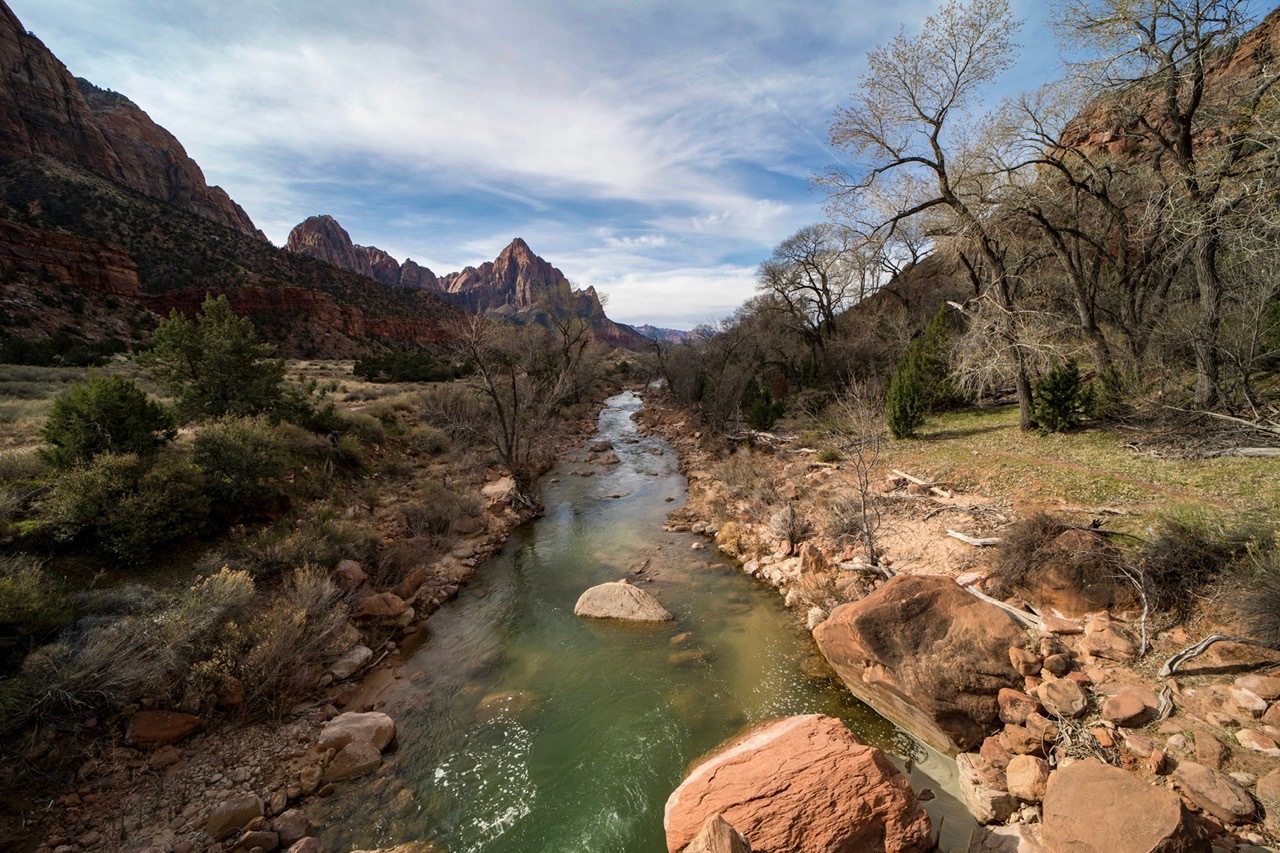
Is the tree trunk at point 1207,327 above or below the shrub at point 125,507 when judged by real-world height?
above

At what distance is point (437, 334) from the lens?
56594mm

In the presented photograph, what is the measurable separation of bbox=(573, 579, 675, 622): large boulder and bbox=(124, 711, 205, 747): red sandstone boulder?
5068 millimetres

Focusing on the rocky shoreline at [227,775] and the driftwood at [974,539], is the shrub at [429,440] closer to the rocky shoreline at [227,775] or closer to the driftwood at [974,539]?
the rocky shoreline at [227,775]

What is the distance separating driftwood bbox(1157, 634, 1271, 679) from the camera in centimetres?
445

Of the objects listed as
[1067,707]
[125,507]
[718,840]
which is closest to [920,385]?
[1067,707]

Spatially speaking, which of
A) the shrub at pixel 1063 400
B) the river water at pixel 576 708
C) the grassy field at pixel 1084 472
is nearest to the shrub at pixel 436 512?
the river water at pixel 576 708

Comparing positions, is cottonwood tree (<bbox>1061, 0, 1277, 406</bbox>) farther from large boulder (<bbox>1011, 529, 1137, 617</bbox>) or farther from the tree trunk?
large boulder (<bbox>1011, 529, 1137, 617</bbox>)

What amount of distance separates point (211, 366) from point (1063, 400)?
20.9 metres

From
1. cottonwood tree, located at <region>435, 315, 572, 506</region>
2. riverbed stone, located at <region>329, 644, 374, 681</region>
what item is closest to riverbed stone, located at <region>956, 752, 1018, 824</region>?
riverbed stone, located at <region>329, 644, 374, 681</region>

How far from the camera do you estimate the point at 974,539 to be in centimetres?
770

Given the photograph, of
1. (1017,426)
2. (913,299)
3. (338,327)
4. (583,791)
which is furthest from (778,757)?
(338,327)

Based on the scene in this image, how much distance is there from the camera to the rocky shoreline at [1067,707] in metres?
3.42

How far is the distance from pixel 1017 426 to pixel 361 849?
16381mm

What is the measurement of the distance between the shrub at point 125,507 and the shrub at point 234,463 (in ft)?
2.21
